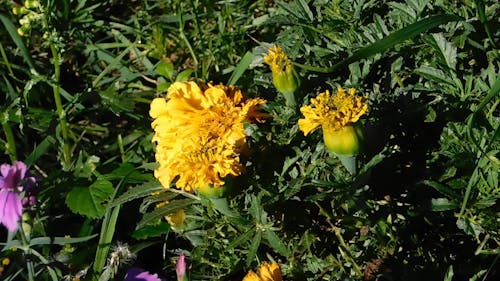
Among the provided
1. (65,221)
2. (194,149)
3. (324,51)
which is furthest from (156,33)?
(194,149)

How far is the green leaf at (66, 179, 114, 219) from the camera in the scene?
2102mm

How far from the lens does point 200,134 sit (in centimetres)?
168

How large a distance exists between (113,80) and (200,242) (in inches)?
32.7

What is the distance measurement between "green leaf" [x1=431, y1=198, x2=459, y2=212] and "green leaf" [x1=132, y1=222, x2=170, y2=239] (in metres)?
0.69

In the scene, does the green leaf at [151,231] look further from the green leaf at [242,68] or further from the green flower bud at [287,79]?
the green flower bud at [287,79]

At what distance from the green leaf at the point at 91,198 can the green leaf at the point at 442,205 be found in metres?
0.83

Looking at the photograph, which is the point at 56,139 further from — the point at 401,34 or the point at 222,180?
the point at 401,34

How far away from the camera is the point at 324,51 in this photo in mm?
1935

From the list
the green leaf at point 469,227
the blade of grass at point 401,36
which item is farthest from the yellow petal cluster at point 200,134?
the green leaf at point 469,227

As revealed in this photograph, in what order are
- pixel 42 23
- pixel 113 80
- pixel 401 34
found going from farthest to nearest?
pixel 113 80, pixel 42 23, pixel 401 34

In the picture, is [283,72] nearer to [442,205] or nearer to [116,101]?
[442,205]

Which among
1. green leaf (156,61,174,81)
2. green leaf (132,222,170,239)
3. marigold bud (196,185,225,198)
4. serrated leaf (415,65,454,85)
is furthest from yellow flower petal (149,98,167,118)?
green leaf (156,61,174,81)

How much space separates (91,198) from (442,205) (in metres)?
→ 0.91

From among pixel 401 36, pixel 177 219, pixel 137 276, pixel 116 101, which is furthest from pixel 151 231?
pixel 401 36
